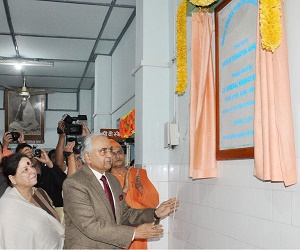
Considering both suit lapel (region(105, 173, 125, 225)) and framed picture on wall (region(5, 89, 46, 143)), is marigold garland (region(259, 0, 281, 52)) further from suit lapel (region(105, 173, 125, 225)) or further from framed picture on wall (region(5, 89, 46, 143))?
framed picture on wall (region(5, 89, 46, 143))

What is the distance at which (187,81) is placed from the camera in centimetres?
421

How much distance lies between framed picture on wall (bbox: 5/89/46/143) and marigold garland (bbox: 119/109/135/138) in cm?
612

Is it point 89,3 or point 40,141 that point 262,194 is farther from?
point 40,141

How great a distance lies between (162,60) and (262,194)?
2581 millimetres

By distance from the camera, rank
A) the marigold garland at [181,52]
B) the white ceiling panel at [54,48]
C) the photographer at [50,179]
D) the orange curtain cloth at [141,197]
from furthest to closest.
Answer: the white ceiling panel at [54,48]
the photographer at [50,179]
the orange curtain cloth at [141,197]
the marigold garland at [181,52]

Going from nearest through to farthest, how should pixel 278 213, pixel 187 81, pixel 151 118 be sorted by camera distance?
pixel 278 213
pixel 187 81
pixel 151 118

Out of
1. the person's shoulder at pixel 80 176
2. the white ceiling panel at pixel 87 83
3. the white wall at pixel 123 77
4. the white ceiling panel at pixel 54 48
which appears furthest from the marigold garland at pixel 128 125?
the white ceiling panel at pixel 87 83

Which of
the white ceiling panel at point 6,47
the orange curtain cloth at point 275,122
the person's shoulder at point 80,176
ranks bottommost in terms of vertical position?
the person's shoulder at point 80,176

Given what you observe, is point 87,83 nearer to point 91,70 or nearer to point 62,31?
point 91,70

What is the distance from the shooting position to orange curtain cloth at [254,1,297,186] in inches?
93.0

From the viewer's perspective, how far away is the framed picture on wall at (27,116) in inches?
483

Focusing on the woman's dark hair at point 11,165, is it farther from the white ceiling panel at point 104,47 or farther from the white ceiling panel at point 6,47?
the white ceiling panel at point 104,47

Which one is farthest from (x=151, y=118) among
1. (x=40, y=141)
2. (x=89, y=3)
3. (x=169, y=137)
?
(x=40, y=141)

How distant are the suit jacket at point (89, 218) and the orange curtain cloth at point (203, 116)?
809 millimetres
